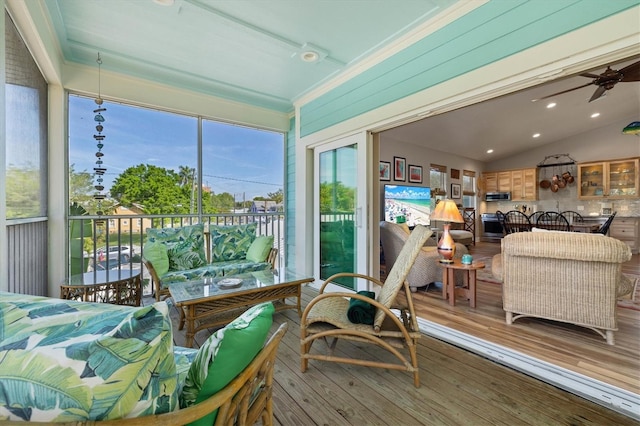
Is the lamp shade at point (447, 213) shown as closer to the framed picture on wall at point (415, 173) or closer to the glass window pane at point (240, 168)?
the glass window pane at point (240, 168)

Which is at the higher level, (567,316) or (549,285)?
(549,285)

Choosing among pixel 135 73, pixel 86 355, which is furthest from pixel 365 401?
pixel 135 73

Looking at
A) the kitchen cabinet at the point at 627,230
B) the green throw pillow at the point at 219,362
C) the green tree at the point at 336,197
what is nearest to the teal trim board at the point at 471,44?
the green tree at the point at 336,197

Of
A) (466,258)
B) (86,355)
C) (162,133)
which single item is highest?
(162,133)

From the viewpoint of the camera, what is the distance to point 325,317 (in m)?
1.95

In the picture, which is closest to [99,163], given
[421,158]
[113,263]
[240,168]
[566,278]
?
[113,263]

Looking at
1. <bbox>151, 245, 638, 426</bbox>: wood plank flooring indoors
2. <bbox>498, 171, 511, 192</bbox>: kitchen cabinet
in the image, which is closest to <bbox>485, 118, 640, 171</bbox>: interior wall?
<bbox>498, 171, 511, 192</bbox>: kitchen cabinet

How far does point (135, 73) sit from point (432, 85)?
3.49 metres

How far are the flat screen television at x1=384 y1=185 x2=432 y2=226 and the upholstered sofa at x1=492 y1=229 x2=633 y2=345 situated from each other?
2939 millimetres

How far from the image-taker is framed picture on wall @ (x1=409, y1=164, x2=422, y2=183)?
6512 millimetres

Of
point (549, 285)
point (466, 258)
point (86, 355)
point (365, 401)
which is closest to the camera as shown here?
point (86, 355)

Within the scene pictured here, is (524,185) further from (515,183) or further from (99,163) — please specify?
(99,163)

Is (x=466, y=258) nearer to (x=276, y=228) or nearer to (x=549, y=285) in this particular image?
(x=549, y=285)

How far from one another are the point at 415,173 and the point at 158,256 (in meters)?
5.64
